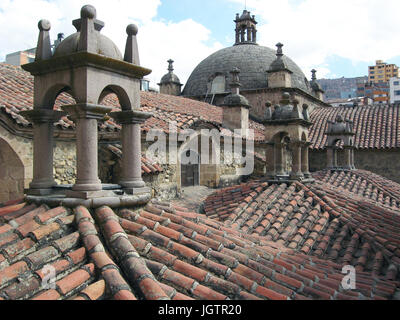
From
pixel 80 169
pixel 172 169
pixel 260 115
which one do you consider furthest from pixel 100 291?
pixel 260 115

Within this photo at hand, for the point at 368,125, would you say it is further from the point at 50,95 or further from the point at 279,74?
the point at 50,95

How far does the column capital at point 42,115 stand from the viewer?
395cm

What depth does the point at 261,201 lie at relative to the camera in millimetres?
8219

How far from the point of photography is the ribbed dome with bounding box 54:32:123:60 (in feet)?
12.1

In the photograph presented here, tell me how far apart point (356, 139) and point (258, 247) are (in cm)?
1747

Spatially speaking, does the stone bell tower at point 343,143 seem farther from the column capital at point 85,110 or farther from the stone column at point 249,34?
the column capital at point 85,110

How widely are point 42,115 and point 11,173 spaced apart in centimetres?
418

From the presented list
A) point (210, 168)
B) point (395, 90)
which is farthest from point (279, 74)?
point (395, 90)

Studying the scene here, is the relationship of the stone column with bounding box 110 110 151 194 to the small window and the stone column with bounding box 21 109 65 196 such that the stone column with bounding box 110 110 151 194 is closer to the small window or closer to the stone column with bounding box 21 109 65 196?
the stone column with bounding box 21 109 65 196

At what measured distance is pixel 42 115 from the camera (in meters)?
3.98

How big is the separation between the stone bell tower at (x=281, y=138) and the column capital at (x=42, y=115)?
634 cm

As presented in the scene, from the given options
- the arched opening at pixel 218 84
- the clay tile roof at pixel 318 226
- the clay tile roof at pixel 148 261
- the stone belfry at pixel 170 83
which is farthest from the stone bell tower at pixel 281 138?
the stone belfry at pixel 170 83

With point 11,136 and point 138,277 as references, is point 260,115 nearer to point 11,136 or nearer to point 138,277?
point 11,136

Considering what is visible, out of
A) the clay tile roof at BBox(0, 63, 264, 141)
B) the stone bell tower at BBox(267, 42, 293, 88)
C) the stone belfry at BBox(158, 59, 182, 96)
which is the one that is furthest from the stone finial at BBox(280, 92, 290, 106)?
the stone belfry at BBox(158, 59, 182, 96)
